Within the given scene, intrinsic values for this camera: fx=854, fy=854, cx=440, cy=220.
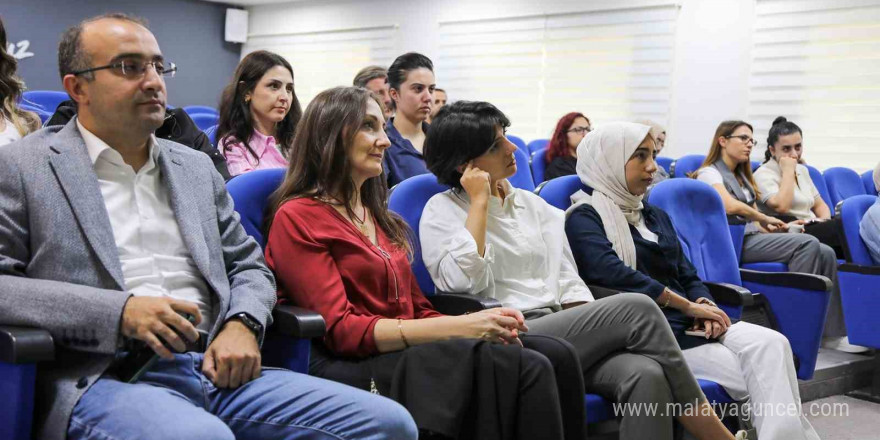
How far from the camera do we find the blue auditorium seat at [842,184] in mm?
5730

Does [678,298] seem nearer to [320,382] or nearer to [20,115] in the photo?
[320,382]

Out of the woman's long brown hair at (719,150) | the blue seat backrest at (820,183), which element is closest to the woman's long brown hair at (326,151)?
the woman's long brown hair at (719,150)

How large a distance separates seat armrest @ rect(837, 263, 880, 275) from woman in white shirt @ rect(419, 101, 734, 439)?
1631 mm

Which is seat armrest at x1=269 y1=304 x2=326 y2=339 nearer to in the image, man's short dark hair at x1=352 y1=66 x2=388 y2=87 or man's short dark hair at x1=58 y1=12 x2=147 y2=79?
man's short dark hair at x1=58 y1=12 x2=147 y2=79

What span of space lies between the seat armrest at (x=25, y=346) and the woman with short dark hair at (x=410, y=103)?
240cm

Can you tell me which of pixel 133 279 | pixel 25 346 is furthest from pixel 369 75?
pixel 25 346

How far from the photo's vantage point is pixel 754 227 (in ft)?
15.5

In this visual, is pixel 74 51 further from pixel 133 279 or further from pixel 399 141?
pixel 399 141

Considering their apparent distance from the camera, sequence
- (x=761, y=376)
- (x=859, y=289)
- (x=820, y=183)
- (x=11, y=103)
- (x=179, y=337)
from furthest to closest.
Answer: (x=820, y=183)
(x=859, y=289)
(x=761, y=376)
(x=11, y=103)
(x=179, y=337)

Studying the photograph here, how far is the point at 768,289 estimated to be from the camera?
10.6ft

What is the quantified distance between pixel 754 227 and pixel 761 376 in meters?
2.52

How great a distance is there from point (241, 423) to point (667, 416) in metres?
1.06

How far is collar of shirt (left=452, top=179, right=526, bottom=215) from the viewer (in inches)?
97.0

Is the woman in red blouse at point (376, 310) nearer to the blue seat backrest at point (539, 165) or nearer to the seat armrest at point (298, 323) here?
the seat armrest at point (298, 323)
